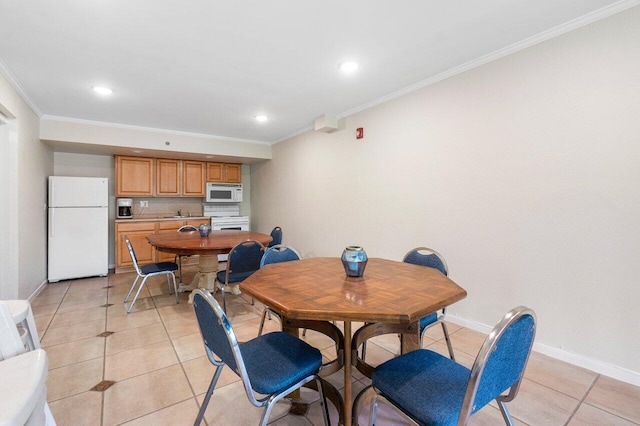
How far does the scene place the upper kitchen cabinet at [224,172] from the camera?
5.71m

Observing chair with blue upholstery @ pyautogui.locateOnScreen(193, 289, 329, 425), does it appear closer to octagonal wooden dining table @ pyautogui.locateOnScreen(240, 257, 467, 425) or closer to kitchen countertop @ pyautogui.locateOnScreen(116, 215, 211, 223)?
octagonal wooden dining table @ pyautogui.locateOnScreen(240, 257, 467, 425)

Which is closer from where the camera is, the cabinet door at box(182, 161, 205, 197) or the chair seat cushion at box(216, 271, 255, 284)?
the chair seat cushion at box(216, 271, 255, 284)

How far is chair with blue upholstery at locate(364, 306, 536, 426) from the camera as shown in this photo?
2.86ft

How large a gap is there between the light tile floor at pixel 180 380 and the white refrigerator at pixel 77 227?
4.59 ft

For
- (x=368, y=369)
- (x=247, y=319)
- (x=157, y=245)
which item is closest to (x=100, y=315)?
(x=157, y=245)

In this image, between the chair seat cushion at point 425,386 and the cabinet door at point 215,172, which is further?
the cabinet door at point 215,172

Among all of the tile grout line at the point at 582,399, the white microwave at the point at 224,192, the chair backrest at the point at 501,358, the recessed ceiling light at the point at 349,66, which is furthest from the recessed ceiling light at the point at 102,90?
the tile grout line at the point at 582,399

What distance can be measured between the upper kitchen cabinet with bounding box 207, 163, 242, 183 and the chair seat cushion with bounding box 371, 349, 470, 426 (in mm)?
5235

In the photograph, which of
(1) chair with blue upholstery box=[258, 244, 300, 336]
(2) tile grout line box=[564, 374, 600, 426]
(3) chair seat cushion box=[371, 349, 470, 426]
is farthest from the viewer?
(1) chair with blue upholstery box=[258, 244, 300, 336]

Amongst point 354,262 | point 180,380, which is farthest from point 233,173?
point 354,262

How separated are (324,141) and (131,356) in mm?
3293

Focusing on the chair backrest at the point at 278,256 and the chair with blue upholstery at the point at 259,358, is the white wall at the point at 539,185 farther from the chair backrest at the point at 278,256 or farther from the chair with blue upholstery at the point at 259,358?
the chair with blue upholstery at the point at 259,358

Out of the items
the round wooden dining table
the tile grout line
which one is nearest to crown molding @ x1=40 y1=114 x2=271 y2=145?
the round wooden dining table

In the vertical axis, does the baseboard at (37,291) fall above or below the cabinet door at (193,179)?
below
